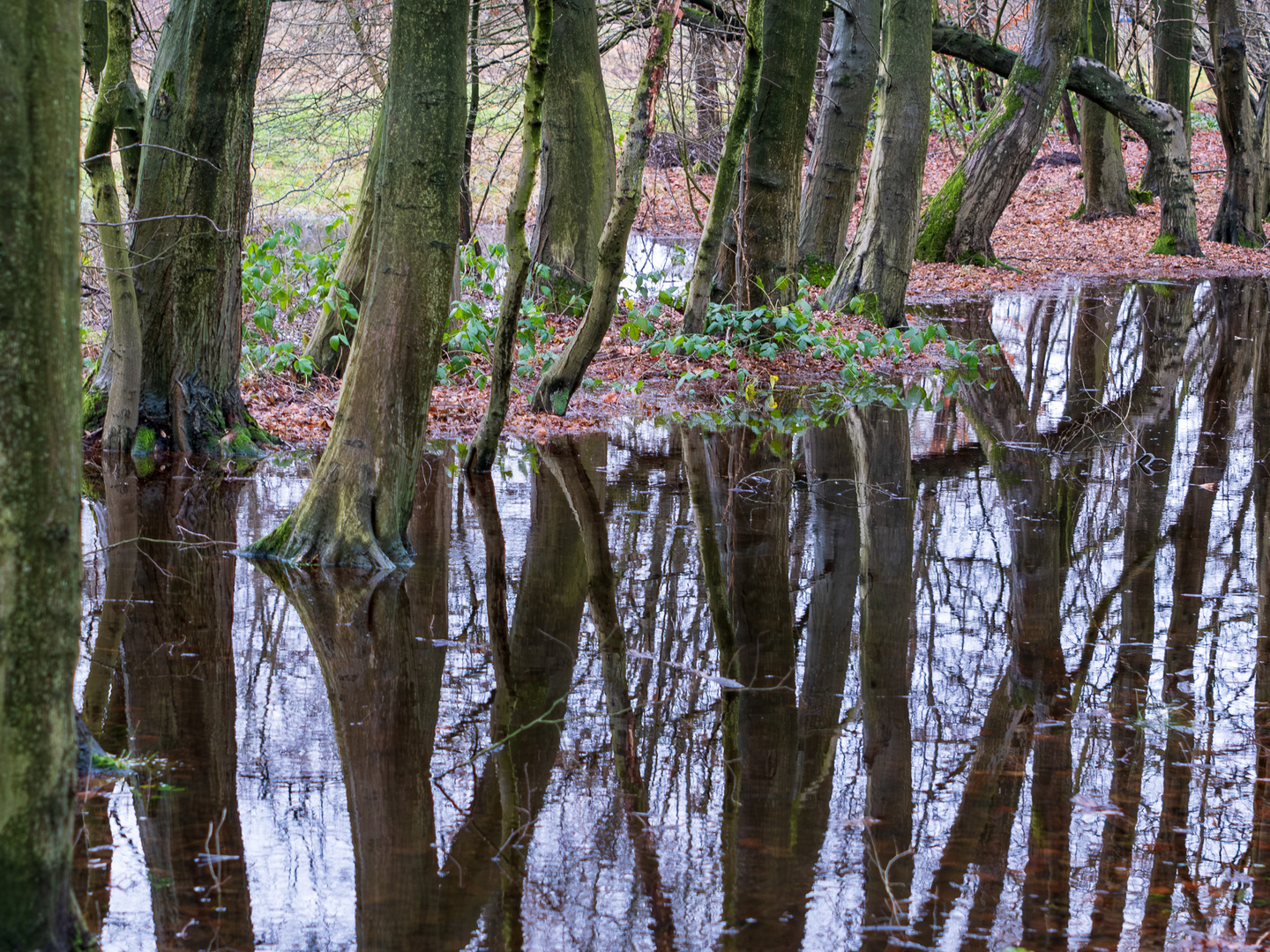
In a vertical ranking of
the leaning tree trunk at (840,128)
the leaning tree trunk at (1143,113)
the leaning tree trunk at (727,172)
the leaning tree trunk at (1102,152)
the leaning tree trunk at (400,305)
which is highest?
the leaning tree trunk at (1102,152)

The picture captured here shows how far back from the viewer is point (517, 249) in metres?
7.73

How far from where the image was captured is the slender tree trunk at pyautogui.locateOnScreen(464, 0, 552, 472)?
23.9 ft

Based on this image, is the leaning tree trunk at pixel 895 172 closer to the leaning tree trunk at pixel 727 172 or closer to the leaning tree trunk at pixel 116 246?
the leaning tree trunk at pixel 727 172

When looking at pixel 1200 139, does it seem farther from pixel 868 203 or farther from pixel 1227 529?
pixel 1227 529

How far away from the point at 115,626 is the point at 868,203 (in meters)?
11.1

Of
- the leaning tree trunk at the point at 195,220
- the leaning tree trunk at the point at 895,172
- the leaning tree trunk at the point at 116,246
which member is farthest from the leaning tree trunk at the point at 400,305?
the leaning tree trunk at the point at 895,172

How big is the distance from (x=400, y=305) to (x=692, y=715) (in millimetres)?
2926

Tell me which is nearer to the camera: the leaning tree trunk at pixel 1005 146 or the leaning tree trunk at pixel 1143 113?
the leaning tree trunk at pixel 1005 146

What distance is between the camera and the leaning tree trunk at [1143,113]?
18.4 meters

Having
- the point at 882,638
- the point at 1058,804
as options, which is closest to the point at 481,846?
the point at 1058,804

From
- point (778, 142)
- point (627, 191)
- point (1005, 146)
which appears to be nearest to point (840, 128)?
point (778, 142)

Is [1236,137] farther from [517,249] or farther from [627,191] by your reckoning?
[517,249]

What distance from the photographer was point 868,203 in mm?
14273

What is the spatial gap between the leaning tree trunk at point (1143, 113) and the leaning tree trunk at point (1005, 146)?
75 centimetres
